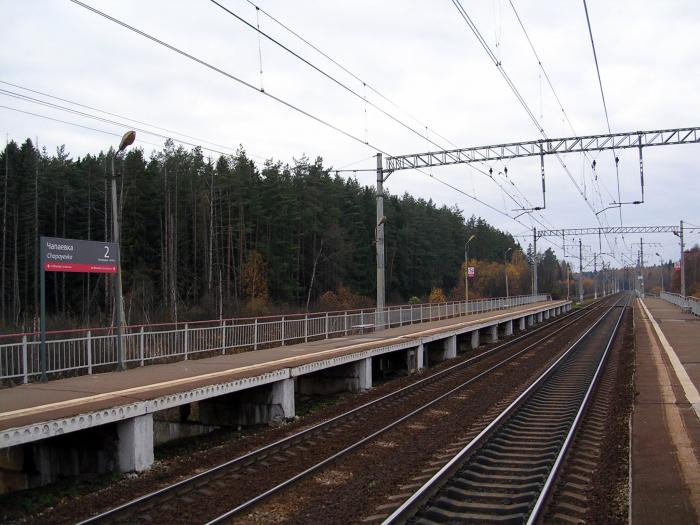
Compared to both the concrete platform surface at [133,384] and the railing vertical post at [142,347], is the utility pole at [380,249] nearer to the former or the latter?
the concrete platform surface at [133,384]

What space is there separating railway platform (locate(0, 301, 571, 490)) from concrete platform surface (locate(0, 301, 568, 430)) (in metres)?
0.02

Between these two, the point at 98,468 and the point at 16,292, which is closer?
the point at 98,468

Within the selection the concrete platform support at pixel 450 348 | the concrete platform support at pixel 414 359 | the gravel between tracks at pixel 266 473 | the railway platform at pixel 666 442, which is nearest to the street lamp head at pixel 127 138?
the gravel between tracks at pixel 266 473

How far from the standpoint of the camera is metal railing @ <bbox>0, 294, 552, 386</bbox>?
1238 centimetres

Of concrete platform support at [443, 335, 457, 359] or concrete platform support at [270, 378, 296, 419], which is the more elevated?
concrete platform support at [270, 378, 296, 419]

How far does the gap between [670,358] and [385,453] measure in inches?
577

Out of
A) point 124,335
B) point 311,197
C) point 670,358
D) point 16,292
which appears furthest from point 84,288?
point 670,358

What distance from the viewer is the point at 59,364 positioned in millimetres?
12828

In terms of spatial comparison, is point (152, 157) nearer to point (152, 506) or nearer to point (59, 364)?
point (59, 364)

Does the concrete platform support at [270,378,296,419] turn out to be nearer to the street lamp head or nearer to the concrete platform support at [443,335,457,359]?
the street lamp head

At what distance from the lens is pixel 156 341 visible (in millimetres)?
15297

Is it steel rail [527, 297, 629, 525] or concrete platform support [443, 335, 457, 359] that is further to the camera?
concrete platform support [443, 335, 457, 359]

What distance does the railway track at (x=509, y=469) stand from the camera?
7027mm

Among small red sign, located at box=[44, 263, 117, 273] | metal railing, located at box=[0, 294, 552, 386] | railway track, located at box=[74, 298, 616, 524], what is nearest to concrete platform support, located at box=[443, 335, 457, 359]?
metal railing, located at box=[0, 294, 552, 386]
